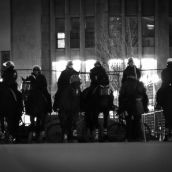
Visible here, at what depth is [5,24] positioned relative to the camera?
6019 centimetres

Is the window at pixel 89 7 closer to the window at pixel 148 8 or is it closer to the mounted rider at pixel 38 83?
the window at pixel 148 8

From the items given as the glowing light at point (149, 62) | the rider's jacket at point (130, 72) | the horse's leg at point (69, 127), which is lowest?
the horse's leg at point (69, 127)

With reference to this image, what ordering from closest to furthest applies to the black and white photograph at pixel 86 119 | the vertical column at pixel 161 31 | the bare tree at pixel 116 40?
1. the black and white photograph at pixel 86 119
2. the bare tree at pixel 116 40
3. the vertical column at pixel 161 31

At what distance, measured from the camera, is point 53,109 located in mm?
18172

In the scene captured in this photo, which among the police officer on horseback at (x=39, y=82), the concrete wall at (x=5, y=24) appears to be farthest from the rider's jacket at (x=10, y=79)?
the concrete wall at (x=5, y=24)

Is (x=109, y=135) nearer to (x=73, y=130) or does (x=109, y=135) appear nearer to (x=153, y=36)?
(x=73, y=130)

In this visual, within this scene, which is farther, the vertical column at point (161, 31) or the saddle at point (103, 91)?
the vertical column at point (161, 31)

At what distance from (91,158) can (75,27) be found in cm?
5176

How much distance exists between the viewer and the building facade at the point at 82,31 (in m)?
59.6

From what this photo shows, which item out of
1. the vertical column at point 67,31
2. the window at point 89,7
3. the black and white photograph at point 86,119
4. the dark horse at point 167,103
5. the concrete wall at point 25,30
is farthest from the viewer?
the window at point 89,7

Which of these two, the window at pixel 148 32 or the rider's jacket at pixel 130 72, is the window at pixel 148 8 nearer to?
the window at pixel 148 32

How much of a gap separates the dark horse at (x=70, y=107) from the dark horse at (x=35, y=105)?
1.69ft

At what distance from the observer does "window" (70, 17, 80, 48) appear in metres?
61.2

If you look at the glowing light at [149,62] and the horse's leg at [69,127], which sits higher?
the glowing light at [149,62]
